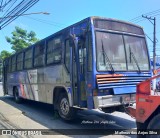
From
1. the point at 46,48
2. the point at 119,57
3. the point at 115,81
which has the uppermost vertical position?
the point at 46,48

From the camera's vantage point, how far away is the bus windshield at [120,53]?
24.4 ft

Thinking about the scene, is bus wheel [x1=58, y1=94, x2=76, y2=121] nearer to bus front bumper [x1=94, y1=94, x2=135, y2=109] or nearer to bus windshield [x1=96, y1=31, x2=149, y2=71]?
bus front bumper [x1=94, y1=94, x2=135, y2=109]

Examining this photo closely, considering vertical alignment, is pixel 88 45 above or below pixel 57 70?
above

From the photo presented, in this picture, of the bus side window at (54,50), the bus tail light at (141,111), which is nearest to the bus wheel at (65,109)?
the bus side window at (54,50)

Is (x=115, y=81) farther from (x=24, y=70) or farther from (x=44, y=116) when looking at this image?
(x=24, y=70)

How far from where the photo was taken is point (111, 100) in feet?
23.6

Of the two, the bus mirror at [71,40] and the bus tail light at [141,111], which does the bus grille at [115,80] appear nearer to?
the bus mirror at [71,40]

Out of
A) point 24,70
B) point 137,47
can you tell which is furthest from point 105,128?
point 24,70

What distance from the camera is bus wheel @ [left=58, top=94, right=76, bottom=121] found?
8.44 meters

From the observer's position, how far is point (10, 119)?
9539mm

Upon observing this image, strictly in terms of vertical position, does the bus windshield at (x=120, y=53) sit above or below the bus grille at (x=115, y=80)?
above

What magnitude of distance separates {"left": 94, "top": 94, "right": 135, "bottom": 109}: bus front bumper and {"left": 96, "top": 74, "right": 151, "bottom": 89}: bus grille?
303 millimetres

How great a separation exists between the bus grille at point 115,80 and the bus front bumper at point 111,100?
303mm

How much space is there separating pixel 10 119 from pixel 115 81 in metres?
4.43
